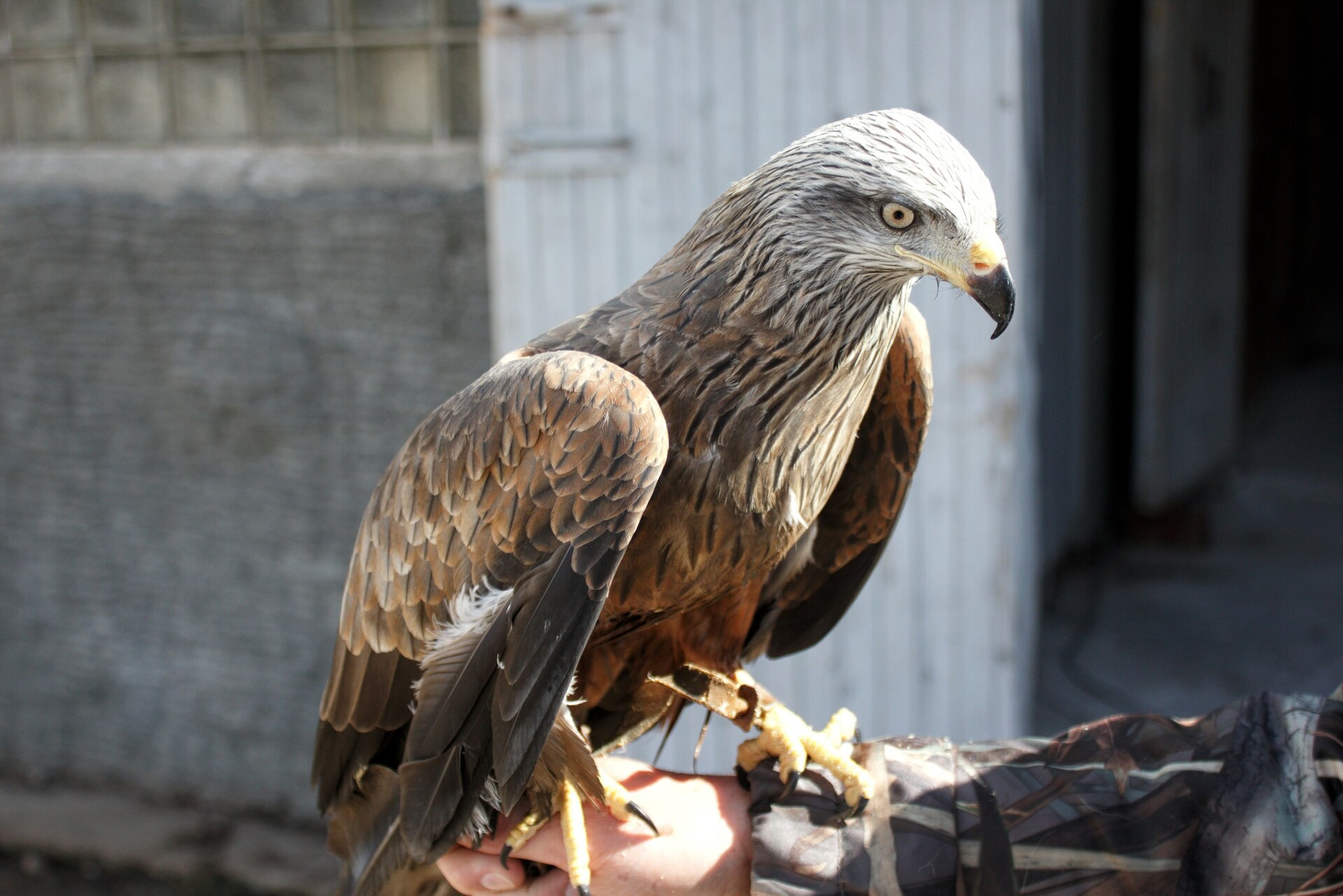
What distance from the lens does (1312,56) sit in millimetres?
10445

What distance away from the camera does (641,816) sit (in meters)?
1.90

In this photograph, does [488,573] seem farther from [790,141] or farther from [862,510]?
[790,141]

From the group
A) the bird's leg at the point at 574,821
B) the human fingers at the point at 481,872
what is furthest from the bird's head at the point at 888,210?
the human fingers at the point at 481,872

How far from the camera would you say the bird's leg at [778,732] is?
1.89m

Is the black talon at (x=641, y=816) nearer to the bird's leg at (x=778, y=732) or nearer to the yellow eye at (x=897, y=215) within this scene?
the bird's leg at (x=778, y=732)

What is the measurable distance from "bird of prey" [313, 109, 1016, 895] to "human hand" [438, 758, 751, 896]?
0.05 m

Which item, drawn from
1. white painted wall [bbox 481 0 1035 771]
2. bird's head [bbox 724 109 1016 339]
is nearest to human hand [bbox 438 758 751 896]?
bird's head [bbox 724 109 1016 339]

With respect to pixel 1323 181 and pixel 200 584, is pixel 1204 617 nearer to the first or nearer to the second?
pixel 200 584

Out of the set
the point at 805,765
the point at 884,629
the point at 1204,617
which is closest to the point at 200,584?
the point at 884,629

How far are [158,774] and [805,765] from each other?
3818 mm

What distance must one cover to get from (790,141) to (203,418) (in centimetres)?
247

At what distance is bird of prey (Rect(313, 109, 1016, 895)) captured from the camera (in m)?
1.68

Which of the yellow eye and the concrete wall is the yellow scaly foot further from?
the concrete wall

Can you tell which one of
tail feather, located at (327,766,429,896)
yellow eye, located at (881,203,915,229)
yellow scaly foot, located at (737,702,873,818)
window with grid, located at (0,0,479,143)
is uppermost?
window with grid, located at (0,0,479,143)
